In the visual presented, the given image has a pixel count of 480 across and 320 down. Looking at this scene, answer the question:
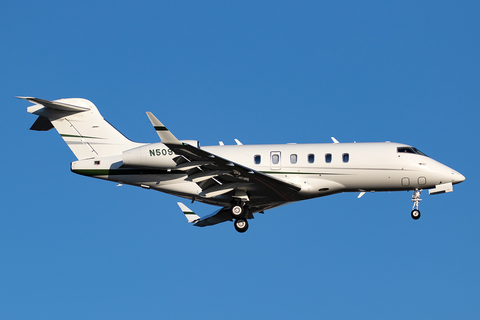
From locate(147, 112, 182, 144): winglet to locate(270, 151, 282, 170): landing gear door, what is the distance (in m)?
5.42

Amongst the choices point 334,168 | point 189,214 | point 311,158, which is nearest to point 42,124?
point 189,214

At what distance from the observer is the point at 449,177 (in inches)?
884

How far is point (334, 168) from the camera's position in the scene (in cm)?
2217

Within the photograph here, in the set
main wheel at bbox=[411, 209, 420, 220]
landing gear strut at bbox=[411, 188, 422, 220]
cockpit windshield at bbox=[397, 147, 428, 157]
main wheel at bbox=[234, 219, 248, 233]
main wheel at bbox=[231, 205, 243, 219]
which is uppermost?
cockpit windshield at bbox=[397, 147, 428, 157]

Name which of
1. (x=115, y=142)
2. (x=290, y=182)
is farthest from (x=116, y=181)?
(x=290, y=182)

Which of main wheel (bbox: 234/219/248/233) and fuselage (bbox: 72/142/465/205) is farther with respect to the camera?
main wheel (bbox: 234/219/248/233)

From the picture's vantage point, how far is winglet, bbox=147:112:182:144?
58.1 feet

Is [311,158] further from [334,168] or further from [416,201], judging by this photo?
[416,201]

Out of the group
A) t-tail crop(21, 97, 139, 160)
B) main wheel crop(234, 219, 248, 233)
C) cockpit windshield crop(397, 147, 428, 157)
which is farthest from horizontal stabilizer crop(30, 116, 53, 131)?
cockpit windshield crop(397, 147, 428, 157)

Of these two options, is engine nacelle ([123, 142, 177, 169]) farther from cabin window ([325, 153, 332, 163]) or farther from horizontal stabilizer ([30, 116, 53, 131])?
cabin window ([325, 153, 332, 163])

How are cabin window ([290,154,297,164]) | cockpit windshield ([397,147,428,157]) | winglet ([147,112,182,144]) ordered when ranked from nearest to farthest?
winglet ([147,112,182,144]), cabin window ([290,154,297,164]), cockpit windshield ([397,147,428,157])

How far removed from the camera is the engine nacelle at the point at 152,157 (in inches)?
822

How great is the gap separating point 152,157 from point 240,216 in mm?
4479

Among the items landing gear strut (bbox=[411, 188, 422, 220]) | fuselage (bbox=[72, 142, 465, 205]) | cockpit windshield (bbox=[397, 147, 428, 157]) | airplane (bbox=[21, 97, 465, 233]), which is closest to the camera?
airplane (bbox=[21, 97, 465, 233])
